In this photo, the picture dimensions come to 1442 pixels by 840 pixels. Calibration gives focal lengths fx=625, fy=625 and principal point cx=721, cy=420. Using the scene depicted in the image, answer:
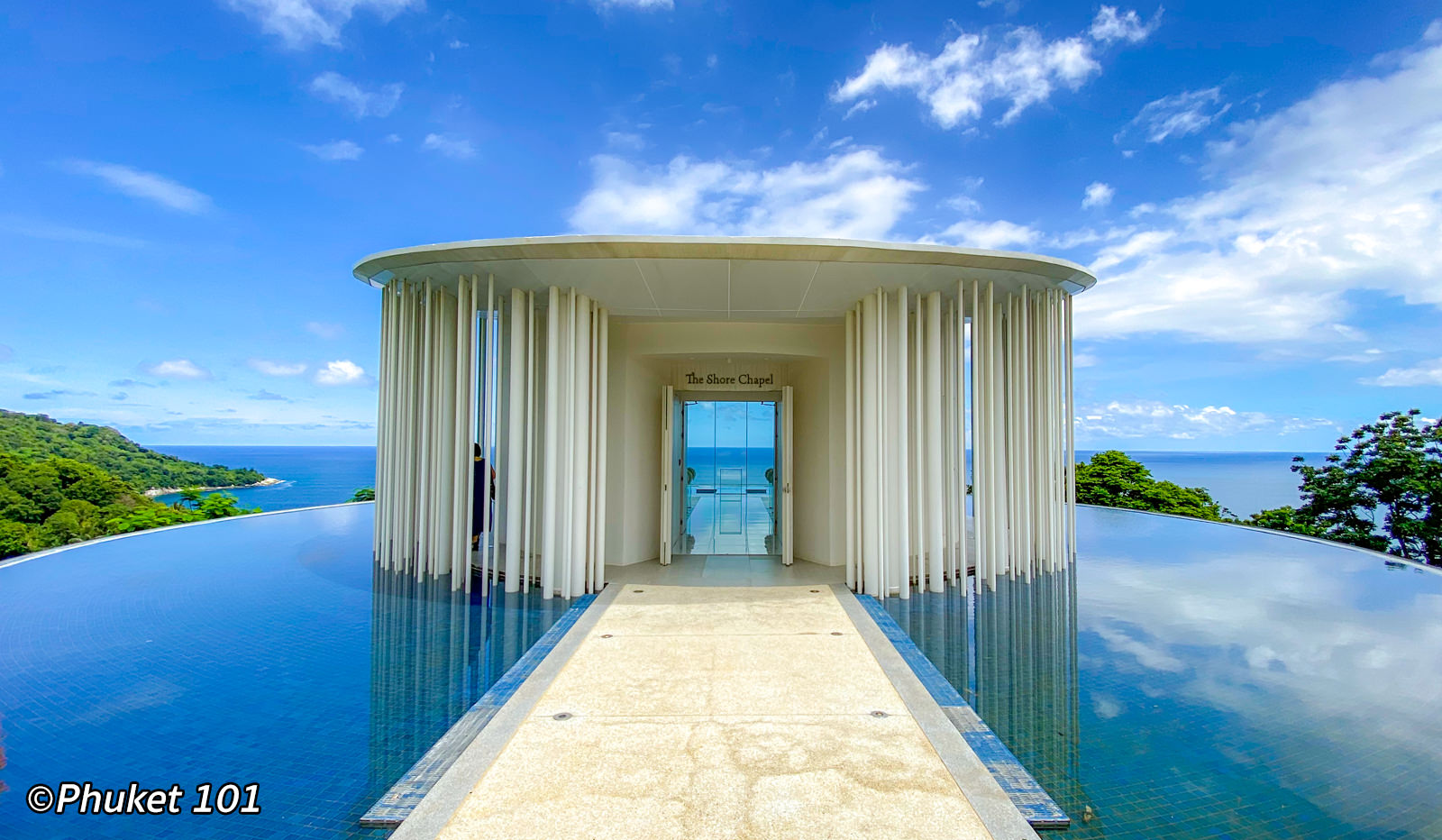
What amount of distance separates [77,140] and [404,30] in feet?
30.4

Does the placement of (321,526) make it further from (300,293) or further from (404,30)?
(300,293)

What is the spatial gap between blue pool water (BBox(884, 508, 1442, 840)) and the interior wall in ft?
6.47

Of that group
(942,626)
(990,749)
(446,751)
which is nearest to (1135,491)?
(942,626)

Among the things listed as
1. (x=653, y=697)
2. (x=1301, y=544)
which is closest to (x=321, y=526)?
(x=653, y=697)

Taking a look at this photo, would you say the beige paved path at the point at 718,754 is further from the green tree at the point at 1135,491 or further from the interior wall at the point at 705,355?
the green tree at the point at 1135,491

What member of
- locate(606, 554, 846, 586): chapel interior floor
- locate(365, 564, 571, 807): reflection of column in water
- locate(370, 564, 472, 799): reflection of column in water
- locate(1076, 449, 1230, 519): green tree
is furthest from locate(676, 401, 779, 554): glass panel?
locate(1076, 449, 1230, 519): green tree

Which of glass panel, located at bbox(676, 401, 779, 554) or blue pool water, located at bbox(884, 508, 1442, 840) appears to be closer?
blue pool water, located at bbox(884, 508, 1442, 840)

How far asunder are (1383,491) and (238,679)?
17.9 m

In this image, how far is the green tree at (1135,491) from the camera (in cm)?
1734

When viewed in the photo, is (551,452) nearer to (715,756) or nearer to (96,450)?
(715,756)

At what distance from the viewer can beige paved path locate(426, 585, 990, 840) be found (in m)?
2.35

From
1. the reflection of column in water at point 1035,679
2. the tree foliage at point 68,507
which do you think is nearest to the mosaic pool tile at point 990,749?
the reflection of column in water at point 1035,679

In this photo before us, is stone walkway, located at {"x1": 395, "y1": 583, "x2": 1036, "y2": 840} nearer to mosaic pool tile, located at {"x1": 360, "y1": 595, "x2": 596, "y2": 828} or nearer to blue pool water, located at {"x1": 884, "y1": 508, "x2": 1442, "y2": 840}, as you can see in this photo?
mosaic pool tile, located at {"x1": 360, "y1": 595, "x2": 596, "y2": 828}

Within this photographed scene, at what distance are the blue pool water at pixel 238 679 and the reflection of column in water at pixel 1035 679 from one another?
117 inches
